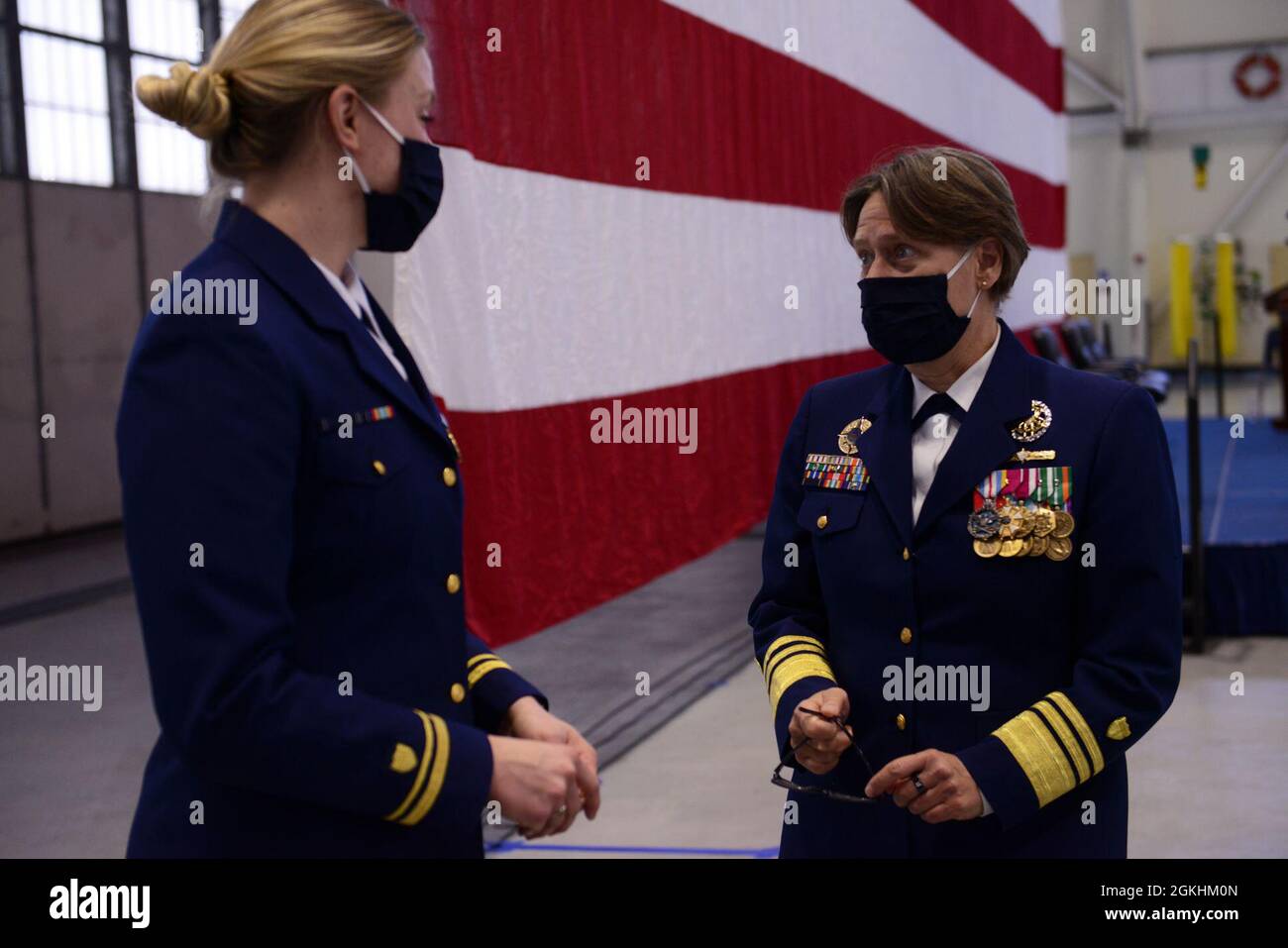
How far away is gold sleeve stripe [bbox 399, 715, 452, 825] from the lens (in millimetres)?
1004

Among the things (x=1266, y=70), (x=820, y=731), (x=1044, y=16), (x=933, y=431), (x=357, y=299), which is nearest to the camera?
(x=357, y=299)

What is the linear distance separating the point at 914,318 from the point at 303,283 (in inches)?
25.2

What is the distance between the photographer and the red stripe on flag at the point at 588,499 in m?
2.51

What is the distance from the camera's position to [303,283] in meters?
1.06

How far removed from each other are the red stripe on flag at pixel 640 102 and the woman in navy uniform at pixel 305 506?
1.29 meters

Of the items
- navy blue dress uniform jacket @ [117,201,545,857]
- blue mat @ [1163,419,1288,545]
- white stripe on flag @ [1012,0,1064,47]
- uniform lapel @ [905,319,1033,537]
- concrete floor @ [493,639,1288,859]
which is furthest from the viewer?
white stripe on flag @ [1012,0,1064,47]

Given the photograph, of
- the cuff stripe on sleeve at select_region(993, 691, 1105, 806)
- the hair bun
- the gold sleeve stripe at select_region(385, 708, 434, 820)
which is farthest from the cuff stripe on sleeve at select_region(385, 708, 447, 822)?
the cuff stripe on sleeve at select_region(993, 691, 1105, 806)

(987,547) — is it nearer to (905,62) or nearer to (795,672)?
(795,672)

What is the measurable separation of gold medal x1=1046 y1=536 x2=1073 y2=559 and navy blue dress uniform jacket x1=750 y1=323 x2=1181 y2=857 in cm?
1

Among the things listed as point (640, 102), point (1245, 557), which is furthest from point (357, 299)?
point (1245, 557)

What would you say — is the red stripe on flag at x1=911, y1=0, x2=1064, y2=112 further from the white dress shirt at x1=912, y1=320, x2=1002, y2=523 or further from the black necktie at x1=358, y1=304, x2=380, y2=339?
the black necktie at x1=358, y1=304, x2=380, y2=339

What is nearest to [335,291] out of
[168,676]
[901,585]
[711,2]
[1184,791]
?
[168,676]

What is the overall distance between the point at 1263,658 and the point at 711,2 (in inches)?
110

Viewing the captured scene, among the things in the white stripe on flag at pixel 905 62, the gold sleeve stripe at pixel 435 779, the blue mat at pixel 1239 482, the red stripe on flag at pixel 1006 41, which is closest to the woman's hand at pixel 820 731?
the gold sleeve stripe at pixel 435 779
